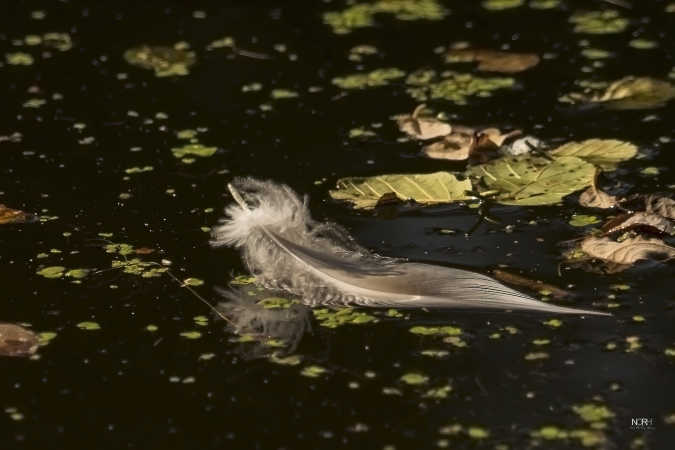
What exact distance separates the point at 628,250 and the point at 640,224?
0.09 metres

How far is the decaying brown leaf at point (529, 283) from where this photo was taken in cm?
243

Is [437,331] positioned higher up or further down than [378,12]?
further down

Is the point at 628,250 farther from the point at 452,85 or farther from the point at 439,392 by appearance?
the point at 452,85

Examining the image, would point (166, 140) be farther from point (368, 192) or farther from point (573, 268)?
point (573, 268)

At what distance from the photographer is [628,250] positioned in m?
2.54

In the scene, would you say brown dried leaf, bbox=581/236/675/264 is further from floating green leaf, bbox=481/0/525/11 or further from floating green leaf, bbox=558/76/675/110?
floating green leaf, bbox=481/0/525/11

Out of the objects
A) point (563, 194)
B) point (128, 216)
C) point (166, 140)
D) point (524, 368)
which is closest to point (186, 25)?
point (166, 140)

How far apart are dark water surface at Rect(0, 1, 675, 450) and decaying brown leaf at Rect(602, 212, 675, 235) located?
0.11 metres

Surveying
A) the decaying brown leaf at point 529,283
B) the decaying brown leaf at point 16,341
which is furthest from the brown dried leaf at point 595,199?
the decaying brown leaf at point 16,341

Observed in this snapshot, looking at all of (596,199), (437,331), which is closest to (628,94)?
(596,199)

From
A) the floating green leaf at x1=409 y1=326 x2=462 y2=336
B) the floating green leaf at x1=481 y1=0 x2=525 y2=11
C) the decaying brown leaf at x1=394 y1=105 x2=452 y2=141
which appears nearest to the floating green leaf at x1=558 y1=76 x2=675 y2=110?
the decaying brown leaf at x1=394 y1=105 x2=452 y2=141

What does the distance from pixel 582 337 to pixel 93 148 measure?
147cm

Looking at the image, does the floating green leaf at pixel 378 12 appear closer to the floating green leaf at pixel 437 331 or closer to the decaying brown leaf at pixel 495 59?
the decaying brown leaf at pixel 495 59

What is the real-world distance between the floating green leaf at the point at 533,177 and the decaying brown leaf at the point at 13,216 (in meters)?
1.03
